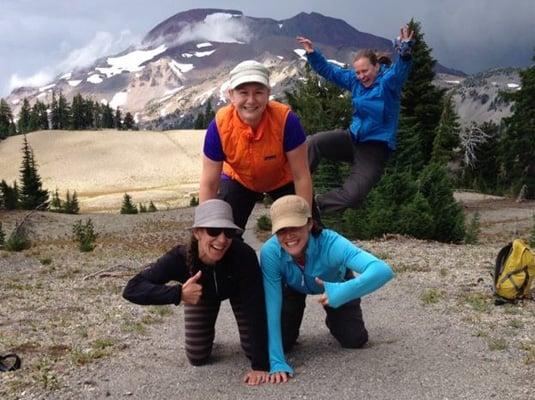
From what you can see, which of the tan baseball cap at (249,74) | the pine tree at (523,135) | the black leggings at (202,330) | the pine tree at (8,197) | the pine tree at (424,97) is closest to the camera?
the tan baseball cap at (249,74)

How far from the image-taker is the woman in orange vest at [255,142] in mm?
5422

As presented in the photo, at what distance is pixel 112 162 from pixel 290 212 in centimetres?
10327

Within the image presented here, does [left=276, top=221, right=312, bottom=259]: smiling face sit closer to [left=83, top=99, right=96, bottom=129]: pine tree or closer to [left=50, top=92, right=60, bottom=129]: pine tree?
[left=50, top=92, right=60, bottom=129]: pine tree

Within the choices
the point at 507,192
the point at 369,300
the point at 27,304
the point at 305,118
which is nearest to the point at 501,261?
the point at 369,300

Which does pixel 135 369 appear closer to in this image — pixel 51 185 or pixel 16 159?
pixel 51 185

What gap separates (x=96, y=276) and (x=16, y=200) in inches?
1372

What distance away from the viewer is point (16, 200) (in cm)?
4638

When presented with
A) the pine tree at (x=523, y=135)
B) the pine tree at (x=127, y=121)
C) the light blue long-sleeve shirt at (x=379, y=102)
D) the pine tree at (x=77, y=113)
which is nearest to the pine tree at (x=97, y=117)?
the pine tree at (x=127, y=121)

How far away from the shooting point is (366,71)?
727cm

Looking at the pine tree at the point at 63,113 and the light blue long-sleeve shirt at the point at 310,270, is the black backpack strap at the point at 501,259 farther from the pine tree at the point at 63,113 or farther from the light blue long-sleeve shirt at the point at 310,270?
the pine tree at the point at 63,113

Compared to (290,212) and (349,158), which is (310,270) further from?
(349,158)

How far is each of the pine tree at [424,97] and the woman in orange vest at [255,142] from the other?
107ft

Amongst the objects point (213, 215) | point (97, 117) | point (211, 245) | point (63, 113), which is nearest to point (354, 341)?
point (211, 245)

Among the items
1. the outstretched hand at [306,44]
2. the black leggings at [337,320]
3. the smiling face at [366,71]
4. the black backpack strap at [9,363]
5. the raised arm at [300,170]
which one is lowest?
the black backpack strap at [9,363]
